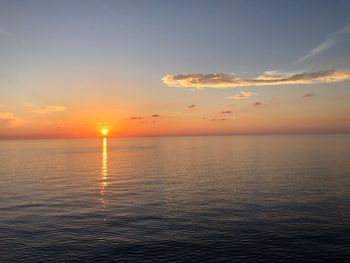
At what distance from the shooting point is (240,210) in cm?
7544

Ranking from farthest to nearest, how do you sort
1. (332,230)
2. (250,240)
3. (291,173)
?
(291,173) < (332,230) < (250,240)

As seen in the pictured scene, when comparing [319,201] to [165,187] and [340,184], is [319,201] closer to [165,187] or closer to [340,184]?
[340,184]

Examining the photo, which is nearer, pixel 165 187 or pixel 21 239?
pixel 21 239

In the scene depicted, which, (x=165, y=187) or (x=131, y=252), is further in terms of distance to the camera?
(x=165, y=187)

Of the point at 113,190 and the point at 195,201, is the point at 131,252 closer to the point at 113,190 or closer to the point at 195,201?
the point at 195,201

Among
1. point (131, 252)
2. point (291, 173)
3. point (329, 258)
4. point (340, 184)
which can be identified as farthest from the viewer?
point (291, 173)

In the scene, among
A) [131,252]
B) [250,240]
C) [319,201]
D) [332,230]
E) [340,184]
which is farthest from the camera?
[340,184]

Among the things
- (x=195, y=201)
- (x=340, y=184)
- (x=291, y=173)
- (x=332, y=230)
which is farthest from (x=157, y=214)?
(x=291, y=173)

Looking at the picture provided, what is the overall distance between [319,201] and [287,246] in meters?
33.7

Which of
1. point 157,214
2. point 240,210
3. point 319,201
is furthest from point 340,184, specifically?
point 157,214

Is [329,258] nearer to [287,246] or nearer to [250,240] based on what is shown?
[287,246]

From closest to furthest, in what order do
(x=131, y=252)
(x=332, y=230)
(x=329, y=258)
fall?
(x=329, y=258)
(x=131, y=252)
(x=332, y=230)

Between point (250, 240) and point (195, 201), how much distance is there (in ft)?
101

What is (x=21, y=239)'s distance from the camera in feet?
191
